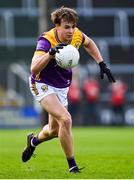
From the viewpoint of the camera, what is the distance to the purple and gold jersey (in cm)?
1232

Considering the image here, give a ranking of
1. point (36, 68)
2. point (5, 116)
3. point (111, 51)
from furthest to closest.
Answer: point (111, 51) → point (5, 116) → point (36, 68)

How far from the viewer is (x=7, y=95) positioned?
32219 millimetres

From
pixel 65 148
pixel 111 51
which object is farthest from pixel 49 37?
pixel 111 51

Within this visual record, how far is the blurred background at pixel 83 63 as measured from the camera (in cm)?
3216

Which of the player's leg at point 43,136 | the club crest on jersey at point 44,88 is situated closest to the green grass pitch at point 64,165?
the player's leg at point 43,136

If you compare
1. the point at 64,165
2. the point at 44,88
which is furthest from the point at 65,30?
the point at 64,165

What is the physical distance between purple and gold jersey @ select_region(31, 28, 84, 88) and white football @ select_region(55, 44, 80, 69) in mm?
413

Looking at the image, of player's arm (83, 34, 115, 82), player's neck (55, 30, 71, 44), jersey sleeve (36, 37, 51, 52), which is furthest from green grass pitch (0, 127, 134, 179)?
player's neck (55, 30, 71, 44)

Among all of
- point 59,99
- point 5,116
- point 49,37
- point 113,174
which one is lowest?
point 5,116

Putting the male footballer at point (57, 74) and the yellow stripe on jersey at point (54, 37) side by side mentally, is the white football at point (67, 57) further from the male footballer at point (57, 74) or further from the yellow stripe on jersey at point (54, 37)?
the yellow stripe on jersey at point (54, 37)

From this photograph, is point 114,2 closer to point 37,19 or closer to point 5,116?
point 37,19

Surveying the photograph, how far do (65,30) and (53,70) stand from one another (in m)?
0.70

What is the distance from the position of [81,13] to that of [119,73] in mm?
3075

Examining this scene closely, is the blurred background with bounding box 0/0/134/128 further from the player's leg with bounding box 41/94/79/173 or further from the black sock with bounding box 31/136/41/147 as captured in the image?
the player's leg with bounding box 41/94/79/173
